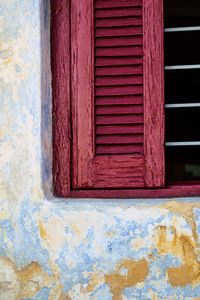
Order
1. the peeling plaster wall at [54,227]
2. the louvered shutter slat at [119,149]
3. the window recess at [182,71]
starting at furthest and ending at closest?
1. the window recess at [182,71]
2. the louvered shutter slat at [119,149]
3. the peeling plaster wall at [54,227]

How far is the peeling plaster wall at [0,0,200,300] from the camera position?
1.60m

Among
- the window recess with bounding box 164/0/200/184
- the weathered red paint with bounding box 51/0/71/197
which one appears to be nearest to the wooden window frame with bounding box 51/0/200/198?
the weathered red paint with bounding box 51/0/71/197

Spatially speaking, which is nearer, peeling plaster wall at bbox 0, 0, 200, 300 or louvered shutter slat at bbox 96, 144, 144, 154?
peeling plaster wall at bbox 0, 0, 200, 300

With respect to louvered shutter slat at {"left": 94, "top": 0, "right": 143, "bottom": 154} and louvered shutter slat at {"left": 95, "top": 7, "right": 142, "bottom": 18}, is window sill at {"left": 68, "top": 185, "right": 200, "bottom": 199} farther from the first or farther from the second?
louvered shutter slat at {"left": 95, "top": 7, "right": 142, "bottom": 18}

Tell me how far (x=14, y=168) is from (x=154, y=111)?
716 mm

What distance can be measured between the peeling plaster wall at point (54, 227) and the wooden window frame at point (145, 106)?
0.07 metres

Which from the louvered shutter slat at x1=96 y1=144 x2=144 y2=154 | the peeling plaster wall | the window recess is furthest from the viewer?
the window recess

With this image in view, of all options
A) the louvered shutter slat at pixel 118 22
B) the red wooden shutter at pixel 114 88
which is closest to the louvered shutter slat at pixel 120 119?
the red wooden shutter at pixel 114 88

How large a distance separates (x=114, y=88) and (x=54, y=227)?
0.72 m

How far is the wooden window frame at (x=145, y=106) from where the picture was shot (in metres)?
1.67

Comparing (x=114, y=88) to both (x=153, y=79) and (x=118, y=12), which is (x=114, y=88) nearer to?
(x=153, y=79)

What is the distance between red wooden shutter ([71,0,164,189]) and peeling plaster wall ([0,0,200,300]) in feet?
0.51

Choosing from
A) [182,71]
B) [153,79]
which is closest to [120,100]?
[153,79]

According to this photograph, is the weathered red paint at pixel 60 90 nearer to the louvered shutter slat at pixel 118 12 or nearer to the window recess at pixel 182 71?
the louvered shutter slat at pixel 118 12
